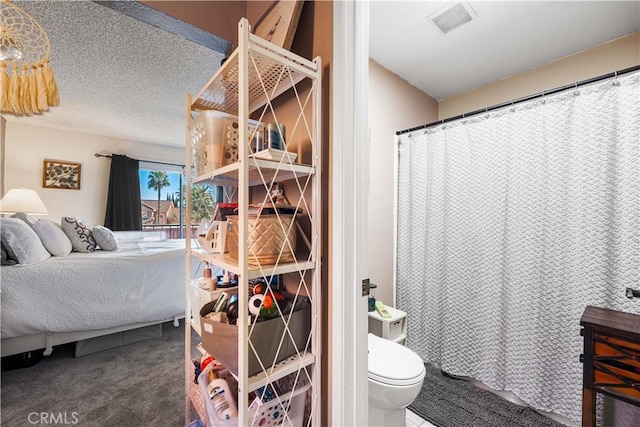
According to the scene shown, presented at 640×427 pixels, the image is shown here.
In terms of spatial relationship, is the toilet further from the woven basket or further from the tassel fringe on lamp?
the tassel fringe on lamp

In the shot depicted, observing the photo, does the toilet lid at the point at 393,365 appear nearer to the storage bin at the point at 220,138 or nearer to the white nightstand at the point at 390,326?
the white nightstand at the point at 390,326

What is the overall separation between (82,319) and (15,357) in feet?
1.69

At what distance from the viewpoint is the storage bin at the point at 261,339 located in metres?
0.77

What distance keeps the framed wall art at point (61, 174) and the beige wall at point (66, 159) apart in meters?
0.05

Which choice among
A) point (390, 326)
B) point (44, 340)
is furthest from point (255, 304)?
point (44, 340)

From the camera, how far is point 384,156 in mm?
2145

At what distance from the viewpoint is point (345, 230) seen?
2.77 ft

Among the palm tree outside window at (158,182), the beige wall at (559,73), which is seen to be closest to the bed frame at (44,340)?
the palm tree outside window at (158,182)

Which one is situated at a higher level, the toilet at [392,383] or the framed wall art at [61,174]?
the framed wall art at [61,174]

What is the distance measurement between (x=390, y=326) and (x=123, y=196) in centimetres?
465

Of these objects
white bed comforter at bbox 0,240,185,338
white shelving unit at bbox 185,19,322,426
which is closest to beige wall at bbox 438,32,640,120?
white shelving unit at bbox 185,19,322,426

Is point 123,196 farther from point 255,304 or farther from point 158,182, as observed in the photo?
point 255,304

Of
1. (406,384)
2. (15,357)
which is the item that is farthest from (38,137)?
(406,384)

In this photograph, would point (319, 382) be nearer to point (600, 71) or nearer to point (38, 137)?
point (600, 71)
